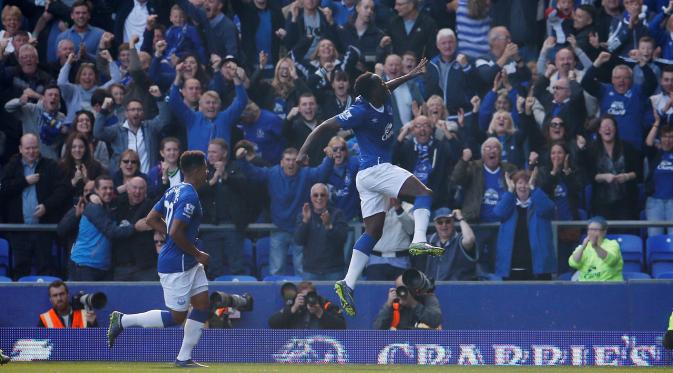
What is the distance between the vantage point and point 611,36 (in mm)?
19172

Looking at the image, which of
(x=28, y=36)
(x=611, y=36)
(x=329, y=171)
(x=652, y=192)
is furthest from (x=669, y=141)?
(x=28, y=36)

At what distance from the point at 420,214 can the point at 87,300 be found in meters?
4.96

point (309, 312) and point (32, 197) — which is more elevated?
point (32, 197)

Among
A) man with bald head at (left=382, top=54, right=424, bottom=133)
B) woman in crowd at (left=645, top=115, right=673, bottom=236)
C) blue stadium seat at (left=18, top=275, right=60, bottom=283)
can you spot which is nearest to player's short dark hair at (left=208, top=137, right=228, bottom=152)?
man with bald head at (left=382, top=54, right=424, bottom=133)

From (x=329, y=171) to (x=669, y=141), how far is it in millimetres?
4736

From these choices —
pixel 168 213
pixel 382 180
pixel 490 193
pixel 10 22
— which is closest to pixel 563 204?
pixel 490 193

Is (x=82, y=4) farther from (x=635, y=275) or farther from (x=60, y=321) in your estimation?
(x=635, y=275)

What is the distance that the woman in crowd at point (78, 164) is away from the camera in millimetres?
17984

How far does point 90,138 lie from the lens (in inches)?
722

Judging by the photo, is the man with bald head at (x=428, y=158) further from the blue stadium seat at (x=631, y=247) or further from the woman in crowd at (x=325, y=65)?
the blue stadium seat at (x=631, y=247)

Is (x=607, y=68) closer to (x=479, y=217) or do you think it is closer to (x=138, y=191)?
(x=479, y=217)

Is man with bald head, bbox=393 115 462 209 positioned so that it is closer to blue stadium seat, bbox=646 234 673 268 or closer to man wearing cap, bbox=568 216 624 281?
man wearing cap, bbox=568 216 624 281

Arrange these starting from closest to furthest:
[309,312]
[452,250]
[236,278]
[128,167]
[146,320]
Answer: [146,320] → [309,312] → [452,250] → [236,278] → [128,167]

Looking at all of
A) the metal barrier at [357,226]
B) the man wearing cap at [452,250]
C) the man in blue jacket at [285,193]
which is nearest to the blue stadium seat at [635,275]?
the metal barrier at [357,226]
